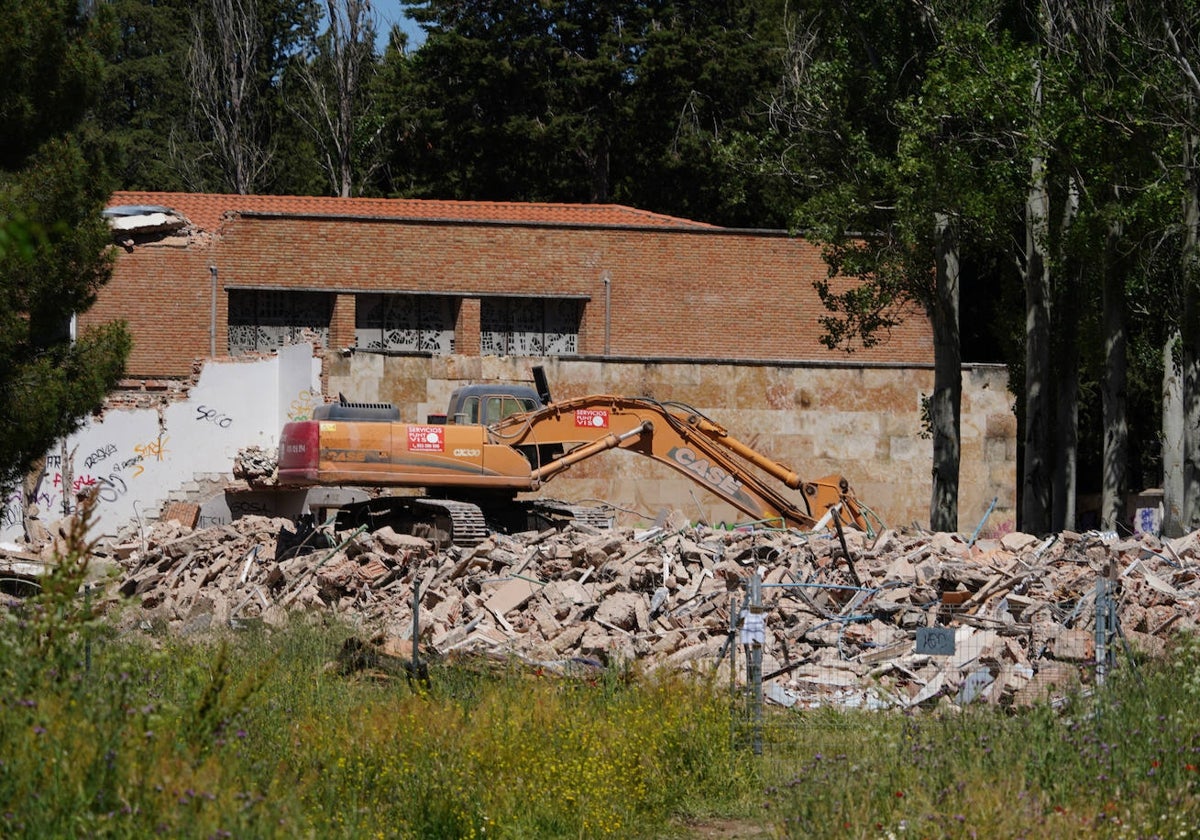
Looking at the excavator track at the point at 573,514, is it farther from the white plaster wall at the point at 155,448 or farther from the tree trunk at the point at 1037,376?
the white plaster wall at the point at 155,448

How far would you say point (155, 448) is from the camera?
1292 inches

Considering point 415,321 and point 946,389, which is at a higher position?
point 415,321

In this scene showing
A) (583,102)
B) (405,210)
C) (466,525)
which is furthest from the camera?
(583,102)

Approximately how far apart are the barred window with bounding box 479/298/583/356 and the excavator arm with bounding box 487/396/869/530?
16199 mm

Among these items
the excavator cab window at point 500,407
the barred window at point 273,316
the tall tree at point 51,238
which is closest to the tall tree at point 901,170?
the excavator cab window at point 500,407

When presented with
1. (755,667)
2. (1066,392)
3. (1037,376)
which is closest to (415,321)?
(1066,392)

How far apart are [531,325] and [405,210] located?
5571mm

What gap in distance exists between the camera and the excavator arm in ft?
79.5

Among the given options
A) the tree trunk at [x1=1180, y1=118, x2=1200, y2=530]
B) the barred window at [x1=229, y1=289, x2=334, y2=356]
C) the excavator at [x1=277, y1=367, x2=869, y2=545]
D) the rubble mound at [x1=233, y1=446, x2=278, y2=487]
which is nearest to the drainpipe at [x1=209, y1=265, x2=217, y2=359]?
the barred window at [x1=229, y1=289, x2=334, y2=356]

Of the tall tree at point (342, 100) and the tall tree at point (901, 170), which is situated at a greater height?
the tall tree at point (342, 100)

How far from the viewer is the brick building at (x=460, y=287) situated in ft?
131

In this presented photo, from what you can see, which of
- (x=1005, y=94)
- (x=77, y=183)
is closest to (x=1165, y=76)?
(x=1005, y=94)

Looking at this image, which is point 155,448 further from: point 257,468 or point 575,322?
point 575,322

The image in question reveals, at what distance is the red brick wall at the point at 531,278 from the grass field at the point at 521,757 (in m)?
28.1
